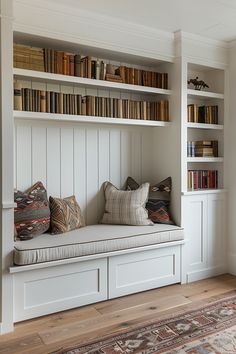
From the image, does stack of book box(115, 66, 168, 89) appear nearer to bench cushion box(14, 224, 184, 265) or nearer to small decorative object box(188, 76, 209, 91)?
small decorative object box(188, 76, 209, 91)

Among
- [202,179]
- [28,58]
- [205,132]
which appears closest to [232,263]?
[202,179]

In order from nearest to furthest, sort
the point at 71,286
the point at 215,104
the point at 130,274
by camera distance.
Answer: the point at 71,286, the point at 130,274, the point at 215,104

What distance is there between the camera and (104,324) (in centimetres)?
257

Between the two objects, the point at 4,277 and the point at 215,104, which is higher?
the point at 215,104

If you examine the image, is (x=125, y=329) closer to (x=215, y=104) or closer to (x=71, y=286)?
(x=71, y=286)

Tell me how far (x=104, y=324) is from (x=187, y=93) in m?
2.32

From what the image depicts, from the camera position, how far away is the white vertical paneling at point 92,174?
341cm

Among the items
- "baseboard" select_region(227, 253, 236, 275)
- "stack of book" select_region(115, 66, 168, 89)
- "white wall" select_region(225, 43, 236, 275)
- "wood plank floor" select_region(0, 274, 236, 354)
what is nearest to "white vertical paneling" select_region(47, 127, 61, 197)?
"stack of book" select_region(115, 66, 168, 89)

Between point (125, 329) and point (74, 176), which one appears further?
point (74, 176)

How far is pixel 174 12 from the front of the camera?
291 centimetres

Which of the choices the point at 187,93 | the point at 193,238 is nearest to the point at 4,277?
the point at 193,238

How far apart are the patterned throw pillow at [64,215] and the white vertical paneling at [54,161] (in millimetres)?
165

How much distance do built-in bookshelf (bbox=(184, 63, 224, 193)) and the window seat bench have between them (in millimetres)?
731

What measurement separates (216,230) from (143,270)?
1055 mm
